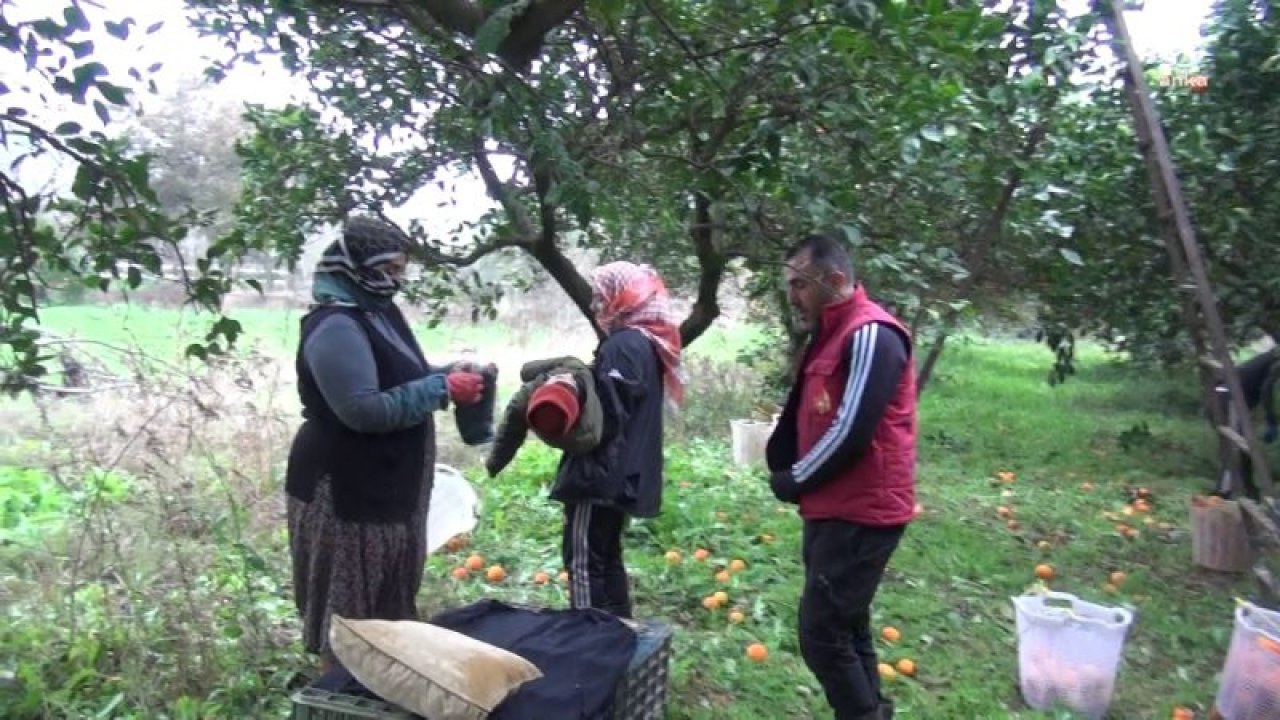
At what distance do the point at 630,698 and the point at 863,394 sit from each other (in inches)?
44.3

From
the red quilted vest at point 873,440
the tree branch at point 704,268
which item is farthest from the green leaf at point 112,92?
the red quilted vest at point 873,440

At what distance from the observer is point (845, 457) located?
3.04 metres

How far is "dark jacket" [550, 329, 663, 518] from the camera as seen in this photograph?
3.54 m

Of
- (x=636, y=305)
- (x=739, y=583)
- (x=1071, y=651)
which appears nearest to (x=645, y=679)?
(x=636, y=305)

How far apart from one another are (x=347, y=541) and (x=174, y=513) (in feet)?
5.14

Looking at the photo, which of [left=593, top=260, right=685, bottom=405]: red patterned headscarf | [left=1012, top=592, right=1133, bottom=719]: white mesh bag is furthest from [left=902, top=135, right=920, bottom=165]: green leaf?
[left=1012, top=592, right=1133, bottom=719]: white mesh bag

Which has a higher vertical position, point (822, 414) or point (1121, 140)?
point (1121, 140)

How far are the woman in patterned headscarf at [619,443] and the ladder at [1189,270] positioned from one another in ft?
6.68

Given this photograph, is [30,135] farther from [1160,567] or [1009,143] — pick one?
[1160,567]

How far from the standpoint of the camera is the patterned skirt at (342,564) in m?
3.00

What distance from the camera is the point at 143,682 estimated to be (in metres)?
3.46

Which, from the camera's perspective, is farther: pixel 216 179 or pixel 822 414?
pixel 216 179

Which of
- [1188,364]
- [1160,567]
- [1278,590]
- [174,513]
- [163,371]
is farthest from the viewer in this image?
[1188,364]

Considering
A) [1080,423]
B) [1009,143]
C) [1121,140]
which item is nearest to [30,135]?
[1009,143]
